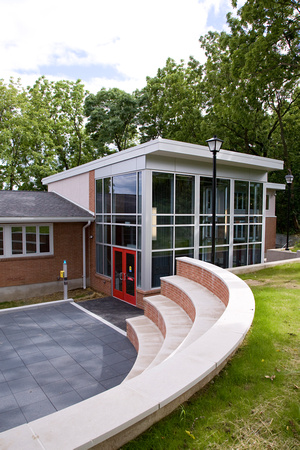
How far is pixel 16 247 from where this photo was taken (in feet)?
46.4

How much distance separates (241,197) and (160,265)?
5.50 meters

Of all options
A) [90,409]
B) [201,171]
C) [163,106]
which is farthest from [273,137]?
[90,409]

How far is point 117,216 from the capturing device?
13.5m

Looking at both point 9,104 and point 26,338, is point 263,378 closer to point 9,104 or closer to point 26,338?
point 26,338

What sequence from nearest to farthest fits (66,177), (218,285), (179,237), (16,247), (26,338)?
(218,285)
(26,338)
(179,237)
(16,247)
(66,177)

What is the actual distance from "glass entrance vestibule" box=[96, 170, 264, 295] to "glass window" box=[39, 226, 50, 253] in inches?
94.4

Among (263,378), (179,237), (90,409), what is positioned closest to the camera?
(90,409)

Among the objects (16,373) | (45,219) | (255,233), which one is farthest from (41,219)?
(255,233)

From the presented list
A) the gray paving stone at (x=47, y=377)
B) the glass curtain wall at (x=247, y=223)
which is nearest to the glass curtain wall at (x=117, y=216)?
the glass curtain wall at (x=247, y=223)

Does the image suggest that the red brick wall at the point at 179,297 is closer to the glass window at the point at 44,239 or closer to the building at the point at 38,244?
the building at the point at 38,244

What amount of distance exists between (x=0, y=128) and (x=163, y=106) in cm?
1484

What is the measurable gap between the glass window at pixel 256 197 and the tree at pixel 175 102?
500 inches

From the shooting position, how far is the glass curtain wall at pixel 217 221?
13344 millimetres

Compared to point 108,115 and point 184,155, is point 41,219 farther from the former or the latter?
point 108,115
